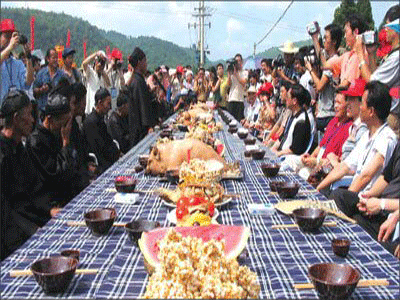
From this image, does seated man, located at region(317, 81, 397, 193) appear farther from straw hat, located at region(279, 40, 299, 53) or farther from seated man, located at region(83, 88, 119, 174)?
straw hat, located at region(279, 40, 299, 53)

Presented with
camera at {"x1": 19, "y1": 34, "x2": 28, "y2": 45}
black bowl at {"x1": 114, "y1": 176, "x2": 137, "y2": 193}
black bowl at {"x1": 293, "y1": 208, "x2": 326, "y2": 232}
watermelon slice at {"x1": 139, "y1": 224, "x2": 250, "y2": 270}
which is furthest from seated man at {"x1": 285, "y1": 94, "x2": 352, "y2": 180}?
camera at {"x1": 19, "y1": 34, "x2": 28, "y2": 45}

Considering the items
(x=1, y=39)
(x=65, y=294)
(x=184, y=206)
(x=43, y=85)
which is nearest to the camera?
(x=65, y=294)

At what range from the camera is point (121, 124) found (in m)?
6.96

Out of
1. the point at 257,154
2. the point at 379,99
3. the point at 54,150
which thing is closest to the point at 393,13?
the point at 379,99

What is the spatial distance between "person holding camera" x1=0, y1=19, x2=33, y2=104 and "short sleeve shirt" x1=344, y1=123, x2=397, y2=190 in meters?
4.18

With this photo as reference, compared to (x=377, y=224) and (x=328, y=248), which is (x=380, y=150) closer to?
(x=377, y=224)

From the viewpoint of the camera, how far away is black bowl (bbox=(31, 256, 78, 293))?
1.56 metres

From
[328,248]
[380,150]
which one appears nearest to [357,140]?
[380,150]

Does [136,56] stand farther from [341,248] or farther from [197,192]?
[341,248]

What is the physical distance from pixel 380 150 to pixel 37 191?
241 centimetres

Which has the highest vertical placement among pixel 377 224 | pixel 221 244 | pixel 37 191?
pixel 221 244

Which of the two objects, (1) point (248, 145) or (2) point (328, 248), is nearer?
(2) point (328, 248)

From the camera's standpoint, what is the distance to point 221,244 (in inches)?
53.5

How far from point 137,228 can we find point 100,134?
3.39m
